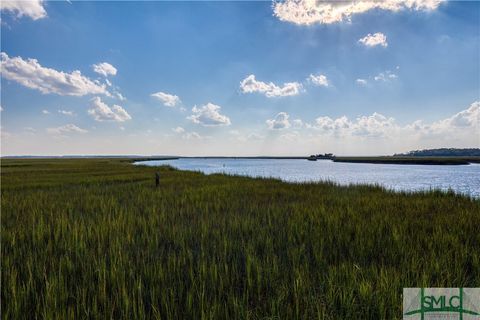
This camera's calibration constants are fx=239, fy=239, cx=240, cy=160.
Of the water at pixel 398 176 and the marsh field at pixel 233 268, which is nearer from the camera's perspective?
the marsh field at pixel 233 268

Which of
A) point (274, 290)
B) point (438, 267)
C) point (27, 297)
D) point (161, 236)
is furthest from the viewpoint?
point (161, 236)

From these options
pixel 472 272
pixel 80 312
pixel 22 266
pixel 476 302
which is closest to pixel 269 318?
pixel 80 312

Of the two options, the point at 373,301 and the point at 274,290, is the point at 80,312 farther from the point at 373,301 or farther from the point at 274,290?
the point at 373,301

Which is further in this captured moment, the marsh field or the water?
the water

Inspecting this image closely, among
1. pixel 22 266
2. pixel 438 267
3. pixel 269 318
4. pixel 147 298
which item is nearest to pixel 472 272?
pixel 438 267

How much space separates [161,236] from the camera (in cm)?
588

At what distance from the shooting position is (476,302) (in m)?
2.92

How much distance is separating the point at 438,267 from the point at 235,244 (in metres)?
3.48

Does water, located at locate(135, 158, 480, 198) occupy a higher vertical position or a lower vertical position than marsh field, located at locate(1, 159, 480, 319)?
lower

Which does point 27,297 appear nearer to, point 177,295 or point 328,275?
point 177,295

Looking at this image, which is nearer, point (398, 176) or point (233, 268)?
point (233, 268)

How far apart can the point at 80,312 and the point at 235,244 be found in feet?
9.49

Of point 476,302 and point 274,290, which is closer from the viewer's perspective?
point 476,302

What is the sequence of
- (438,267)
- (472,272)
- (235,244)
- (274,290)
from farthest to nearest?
1. (235,244)
2. (472,272)
3. (438,267)
4. (274,290)
